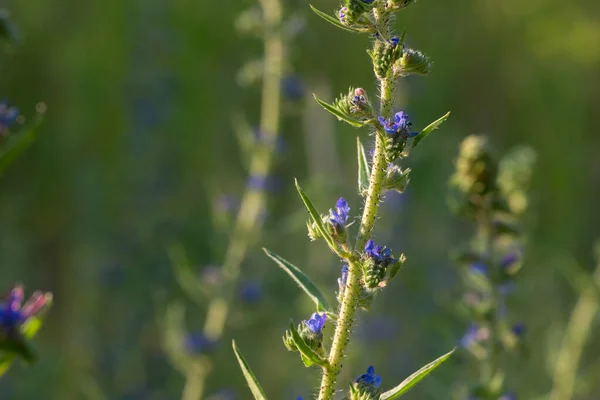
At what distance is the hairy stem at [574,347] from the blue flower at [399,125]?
73.2 inches

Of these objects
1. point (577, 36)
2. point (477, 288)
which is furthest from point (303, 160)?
point (477, 288)

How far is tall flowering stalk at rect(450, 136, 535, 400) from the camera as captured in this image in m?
2.43

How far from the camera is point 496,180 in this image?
2.46 meters

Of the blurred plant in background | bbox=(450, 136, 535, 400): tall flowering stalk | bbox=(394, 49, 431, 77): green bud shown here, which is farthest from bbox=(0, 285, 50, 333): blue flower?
bbox=(450, 136, 535, 400): tall flowering stalk

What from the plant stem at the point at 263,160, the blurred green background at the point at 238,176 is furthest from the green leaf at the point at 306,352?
the plant stem at the point at 263,160

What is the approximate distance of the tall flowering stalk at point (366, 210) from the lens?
146 centimetres

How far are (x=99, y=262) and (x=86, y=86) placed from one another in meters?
2.35

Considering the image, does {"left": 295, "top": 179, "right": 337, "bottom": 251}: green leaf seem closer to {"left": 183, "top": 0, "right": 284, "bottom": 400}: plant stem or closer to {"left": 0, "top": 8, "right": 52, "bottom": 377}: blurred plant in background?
{"left": 0, "top": 8, "right": 52, "bottom": 377}: blurred plant in background

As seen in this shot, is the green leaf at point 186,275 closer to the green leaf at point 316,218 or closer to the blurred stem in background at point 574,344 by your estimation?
the blurred stem in background at point 574,344

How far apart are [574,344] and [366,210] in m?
1.97

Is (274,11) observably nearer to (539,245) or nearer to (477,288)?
(477,288)

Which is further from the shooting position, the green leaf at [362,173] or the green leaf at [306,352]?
the green leaf at [362,173]

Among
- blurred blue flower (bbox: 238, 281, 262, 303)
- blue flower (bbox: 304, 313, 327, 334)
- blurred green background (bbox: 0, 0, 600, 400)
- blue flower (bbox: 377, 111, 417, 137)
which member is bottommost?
→ blurred green background (bbox: 0, 0, 600, 400)

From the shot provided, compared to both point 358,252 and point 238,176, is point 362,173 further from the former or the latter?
point 238,176
